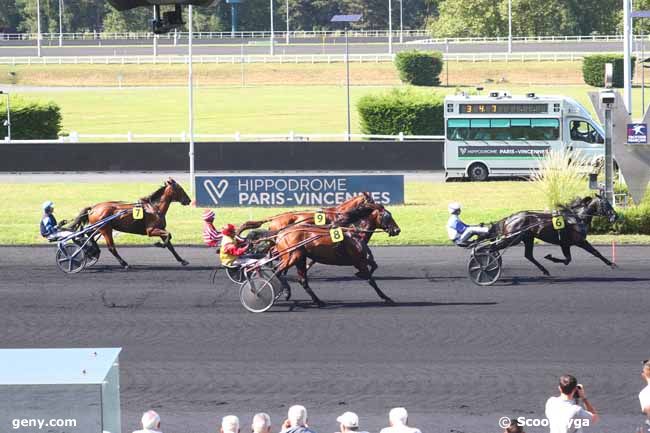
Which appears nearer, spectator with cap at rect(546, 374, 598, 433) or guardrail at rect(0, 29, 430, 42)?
spectator with cap at rect(546, 374, 598, 433)

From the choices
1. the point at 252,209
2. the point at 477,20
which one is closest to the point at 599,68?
the point at 477,20

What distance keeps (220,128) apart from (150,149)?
15.4m

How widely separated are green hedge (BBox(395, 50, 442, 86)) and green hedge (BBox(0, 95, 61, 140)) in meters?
29.2

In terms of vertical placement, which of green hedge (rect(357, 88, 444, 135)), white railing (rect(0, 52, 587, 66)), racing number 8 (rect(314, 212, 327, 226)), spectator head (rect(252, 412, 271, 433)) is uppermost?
white railing (rect(0, 52, 587, 66))

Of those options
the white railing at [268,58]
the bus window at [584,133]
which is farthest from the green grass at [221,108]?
the bus window at [584,133]

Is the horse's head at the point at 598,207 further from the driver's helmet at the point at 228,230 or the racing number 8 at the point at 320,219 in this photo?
the driver's helmet at the point at 228,230

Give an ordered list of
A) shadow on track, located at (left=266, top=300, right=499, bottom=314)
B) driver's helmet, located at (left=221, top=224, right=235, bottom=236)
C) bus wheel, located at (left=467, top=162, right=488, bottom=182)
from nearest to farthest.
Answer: shadow on track, located at (left=266, top=300, right=499, bottom=314) < driver's helmet, located at (left=221, top=224, right=235, bottom=236) < bus wheel, located at (left=467, top=162, right=488, bottom=182)

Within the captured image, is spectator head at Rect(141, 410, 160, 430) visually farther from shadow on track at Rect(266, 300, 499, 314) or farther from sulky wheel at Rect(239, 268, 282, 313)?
shadow on track at Rect(266, 300, 499, 314)

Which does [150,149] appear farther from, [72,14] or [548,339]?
[72,14]

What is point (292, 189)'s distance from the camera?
1057 inches

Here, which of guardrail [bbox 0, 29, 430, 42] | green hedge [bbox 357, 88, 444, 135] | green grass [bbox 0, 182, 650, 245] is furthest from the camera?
guardrail [bbox 0, 29, 430, 42]

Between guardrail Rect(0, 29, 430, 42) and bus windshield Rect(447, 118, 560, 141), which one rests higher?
guardrail Rect(0, 29, 430, 42)

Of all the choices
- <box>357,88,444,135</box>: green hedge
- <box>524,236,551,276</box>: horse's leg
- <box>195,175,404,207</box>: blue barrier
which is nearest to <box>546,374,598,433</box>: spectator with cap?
<box>524,236,551,276</box>: horse's leg

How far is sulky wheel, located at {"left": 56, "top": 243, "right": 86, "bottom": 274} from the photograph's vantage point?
19172mm
